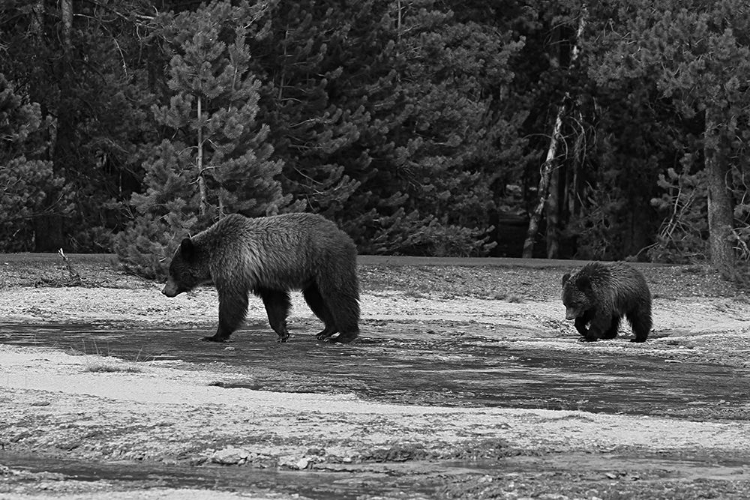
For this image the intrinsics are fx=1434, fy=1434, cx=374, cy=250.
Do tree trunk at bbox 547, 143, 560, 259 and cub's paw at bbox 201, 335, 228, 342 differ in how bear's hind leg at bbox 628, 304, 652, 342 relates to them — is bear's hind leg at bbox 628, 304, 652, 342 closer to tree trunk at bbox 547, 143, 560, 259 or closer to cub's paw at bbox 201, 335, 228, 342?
cub's paw at bbox 201, 335, 228, 342

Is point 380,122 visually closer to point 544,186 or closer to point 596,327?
point 544,186

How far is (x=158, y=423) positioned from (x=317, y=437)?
1.32 m

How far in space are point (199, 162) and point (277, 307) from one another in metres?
10.5

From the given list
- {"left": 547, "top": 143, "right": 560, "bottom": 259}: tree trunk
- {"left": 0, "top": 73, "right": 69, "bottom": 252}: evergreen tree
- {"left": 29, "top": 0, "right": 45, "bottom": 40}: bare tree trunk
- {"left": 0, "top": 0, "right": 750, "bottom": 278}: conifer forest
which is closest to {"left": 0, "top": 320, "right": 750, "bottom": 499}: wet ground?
{"left": 0, "top": 0, "right": 750, "bottom": 278}: conifer forest

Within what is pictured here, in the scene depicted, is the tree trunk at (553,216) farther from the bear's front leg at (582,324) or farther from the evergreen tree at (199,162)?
the bear's front leg at (582,324)

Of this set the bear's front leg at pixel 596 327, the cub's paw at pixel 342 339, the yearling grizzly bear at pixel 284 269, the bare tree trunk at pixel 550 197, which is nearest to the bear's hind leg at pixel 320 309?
the yearling grizzly bear at pixel 284 269

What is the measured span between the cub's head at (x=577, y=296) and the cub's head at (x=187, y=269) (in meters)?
5.18

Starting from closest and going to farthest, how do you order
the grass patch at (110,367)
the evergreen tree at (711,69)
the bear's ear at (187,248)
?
the grass patch at (110,367)
the bear's ear at (187,248)
the evergreen tree at (711,69)

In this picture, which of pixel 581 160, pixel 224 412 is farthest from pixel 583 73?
pixel 224 412

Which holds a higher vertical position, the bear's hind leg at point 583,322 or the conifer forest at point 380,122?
the conifer forest at point 380,122

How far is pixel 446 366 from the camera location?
51.5 feet

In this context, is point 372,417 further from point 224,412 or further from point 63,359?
point 63,359

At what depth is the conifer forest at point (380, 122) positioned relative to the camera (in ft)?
95.0

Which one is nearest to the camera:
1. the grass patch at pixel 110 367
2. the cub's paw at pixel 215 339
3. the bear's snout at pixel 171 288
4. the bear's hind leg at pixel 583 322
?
the grass patch at pixel 110 367
